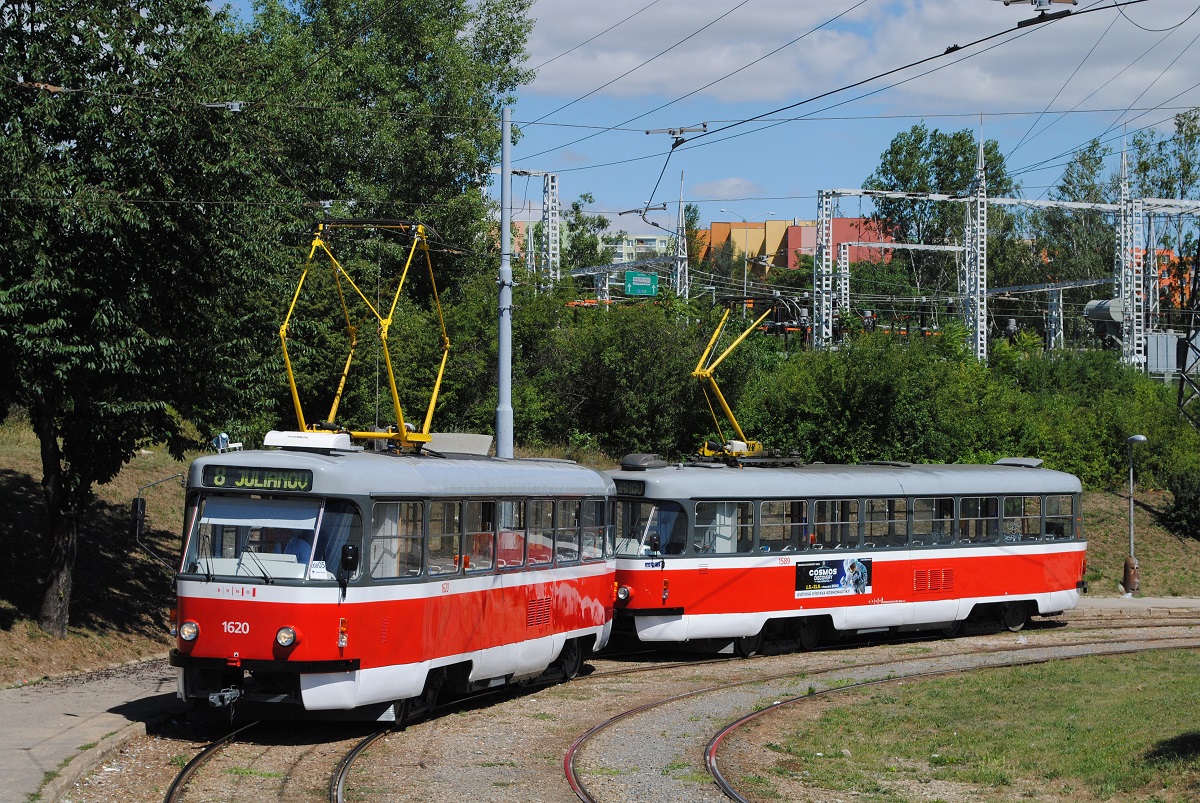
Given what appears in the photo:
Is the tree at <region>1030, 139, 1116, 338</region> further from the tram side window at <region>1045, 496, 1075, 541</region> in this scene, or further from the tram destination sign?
the tram destination sign

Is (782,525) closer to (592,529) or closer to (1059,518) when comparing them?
(592,529)

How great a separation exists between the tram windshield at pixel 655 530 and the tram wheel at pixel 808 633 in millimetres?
3297

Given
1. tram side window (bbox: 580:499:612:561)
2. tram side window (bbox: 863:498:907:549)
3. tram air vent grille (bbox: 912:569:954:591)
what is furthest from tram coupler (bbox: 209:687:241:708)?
tram air vent grille (bbox: 912:569:954:591)

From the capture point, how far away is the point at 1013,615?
26.6m

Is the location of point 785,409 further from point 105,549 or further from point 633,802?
point 633,802

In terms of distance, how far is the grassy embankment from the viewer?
698 inches

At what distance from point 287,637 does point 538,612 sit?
481cm

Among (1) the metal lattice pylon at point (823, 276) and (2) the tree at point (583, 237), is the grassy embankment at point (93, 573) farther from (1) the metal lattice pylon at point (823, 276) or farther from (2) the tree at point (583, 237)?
(2) the tree at point (583, 237)

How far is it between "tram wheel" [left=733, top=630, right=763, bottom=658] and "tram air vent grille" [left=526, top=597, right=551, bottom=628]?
222 inches

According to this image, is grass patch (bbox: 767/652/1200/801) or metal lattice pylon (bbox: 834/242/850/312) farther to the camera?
Result: metal lattice pylon (bbox: 834/242/850/312)

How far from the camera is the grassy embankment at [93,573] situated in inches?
698

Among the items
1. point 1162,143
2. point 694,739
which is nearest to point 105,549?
point 694,739

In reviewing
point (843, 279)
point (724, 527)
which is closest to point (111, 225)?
point (724, 527)

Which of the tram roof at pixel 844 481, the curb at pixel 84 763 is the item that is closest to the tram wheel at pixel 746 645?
the tram roof at pixel 844 481
